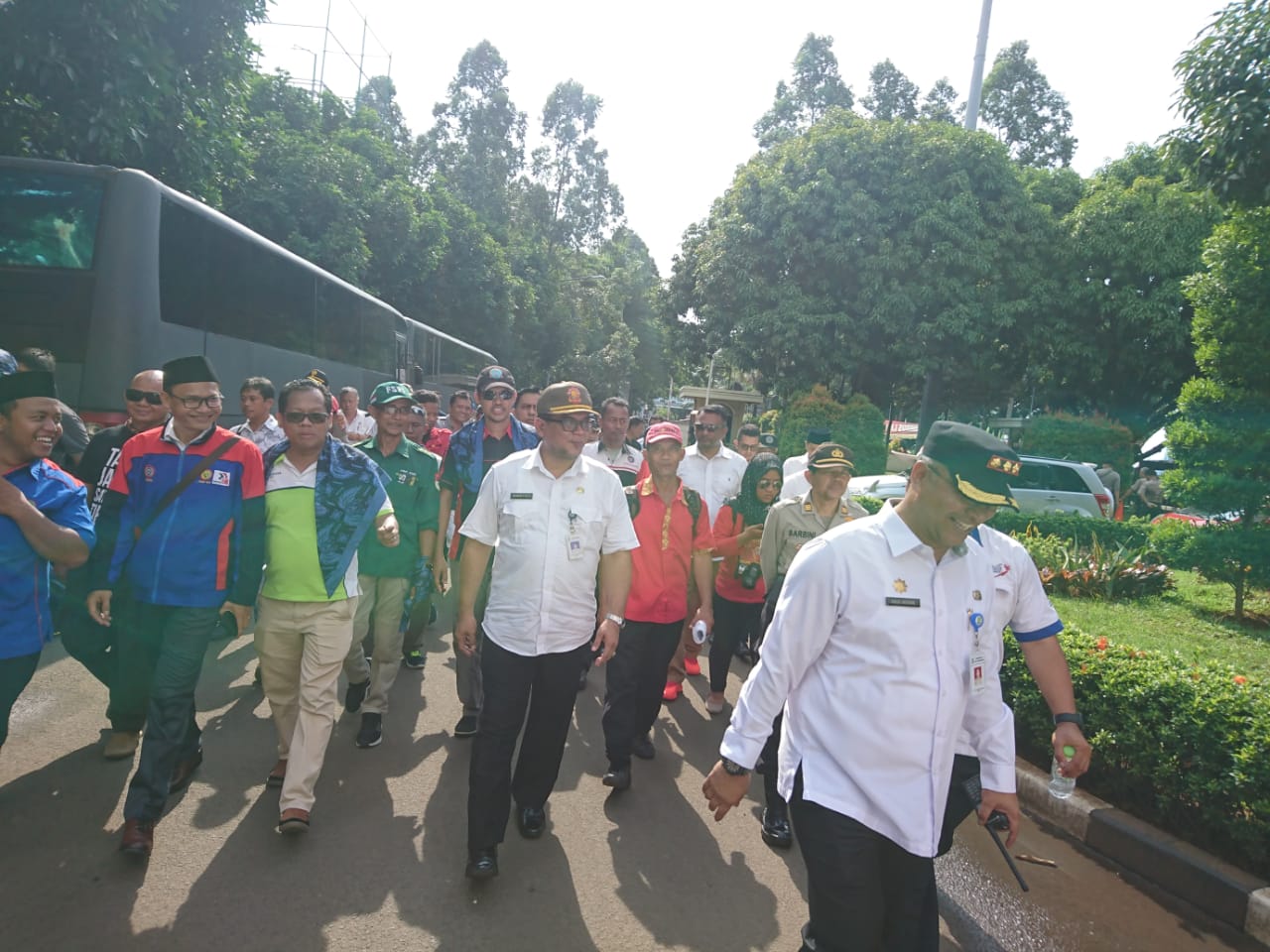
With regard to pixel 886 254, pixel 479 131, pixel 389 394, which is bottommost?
pixel 389 394

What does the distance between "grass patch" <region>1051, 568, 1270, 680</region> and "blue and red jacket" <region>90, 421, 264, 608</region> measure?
5.11m

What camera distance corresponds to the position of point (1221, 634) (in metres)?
7.29

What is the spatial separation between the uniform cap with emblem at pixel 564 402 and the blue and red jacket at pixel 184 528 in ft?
4.43

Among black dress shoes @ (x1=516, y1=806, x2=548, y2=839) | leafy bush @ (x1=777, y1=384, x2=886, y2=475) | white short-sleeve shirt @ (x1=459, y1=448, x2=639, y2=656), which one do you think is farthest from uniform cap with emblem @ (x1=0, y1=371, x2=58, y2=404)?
leafy bush @ (x1=777, y1=384, x2=886, y2=475)

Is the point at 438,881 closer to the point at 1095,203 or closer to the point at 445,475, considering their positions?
the point at 445,475

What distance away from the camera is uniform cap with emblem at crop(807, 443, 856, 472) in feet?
14.9

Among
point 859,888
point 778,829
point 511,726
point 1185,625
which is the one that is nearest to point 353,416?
point 511,726

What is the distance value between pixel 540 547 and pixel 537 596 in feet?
0.65

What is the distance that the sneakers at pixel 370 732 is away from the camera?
4.54 meters

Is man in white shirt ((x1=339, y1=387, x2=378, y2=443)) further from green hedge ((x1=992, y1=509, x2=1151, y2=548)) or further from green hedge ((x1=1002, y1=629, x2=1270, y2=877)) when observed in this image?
green hedge ((x1=992, y1=509, x2=1151, y2=548))

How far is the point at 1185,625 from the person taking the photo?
24.7ft

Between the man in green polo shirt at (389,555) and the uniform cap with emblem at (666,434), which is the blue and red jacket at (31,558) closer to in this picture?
the man in green polo shirt at (389,555)

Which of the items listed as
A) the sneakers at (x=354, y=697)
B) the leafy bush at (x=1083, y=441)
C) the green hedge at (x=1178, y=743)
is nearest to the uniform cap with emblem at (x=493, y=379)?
the sneakers at (x=354, y=697)

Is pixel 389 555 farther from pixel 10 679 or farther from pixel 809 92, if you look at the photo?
pixel 809 92
